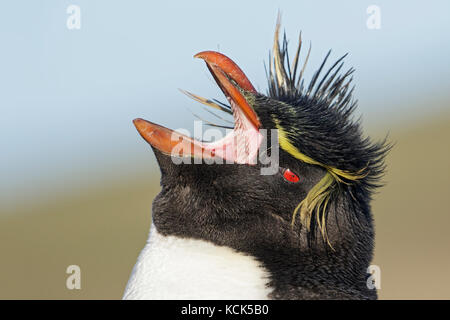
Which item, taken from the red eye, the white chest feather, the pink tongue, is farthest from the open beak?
the white chest feather

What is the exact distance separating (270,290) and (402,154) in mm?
17719

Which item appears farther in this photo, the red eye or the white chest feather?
the red eye

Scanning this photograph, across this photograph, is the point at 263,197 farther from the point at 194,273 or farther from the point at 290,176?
the point at 194,273

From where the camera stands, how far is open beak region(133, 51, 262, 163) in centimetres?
278

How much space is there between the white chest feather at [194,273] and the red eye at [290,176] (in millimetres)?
373

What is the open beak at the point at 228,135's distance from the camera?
110 inches

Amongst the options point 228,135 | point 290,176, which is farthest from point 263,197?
point 228,135

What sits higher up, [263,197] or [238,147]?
[238,147]

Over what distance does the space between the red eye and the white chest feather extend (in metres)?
0.37

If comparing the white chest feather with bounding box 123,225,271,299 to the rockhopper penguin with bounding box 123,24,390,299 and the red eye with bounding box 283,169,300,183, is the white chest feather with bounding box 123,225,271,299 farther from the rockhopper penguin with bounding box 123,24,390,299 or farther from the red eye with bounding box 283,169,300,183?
the red eye with bounding box 283,169,300,183

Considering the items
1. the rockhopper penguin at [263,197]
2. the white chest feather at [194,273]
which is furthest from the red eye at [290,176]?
the white chest feather at [194,273]

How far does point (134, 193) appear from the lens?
2286 cm

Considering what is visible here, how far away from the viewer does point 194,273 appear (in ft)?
8.55

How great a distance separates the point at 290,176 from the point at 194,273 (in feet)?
1.90
